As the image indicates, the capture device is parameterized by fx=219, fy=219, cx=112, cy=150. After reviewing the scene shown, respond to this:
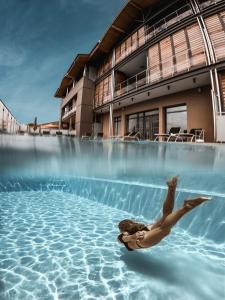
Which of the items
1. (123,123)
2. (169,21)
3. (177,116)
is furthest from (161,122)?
(169,21)

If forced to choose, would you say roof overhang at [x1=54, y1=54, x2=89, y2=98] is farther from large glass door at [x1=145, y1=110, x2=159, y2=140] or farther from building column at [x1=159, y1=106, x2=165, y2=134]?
building column at [x1=159, y1=106, x2=165, y2=134]

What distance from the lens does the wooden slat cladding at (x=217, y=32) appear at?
1174 cm

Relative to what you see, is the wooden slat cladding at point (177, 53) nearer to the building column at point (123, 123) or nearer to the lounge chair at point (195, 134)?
the lounge chair at point (195, 134)

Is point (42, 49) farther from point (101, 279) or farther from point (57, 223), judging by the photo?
point (101, 279)

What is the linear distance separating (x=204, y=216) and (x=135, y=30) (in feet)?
55.6

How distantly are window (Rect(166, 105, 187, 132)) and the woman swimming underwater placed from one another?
13045mm

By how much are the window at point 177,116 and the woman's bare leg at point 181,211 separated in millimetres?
13518

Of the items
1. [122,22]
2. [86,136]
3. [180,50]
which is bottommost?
[86,136]

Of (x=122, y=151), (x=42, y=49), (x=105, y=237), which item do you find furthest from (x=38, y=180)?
(x=42, y=49)

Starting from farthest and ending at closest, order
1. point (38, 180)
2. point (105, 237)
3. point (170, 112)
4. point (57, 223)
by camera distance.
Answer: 1. point (170, 112)
2. point (38, 180)
3. point (57, 223)
4. point (105, 237)

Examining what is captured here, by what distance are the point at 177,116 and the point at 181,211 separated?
14.2m

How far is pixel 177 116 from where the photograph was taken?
1539 centimetres

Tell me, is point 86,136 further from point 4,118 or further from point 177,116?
point 177,116

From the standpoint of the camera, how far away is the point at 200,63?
12133 mm
